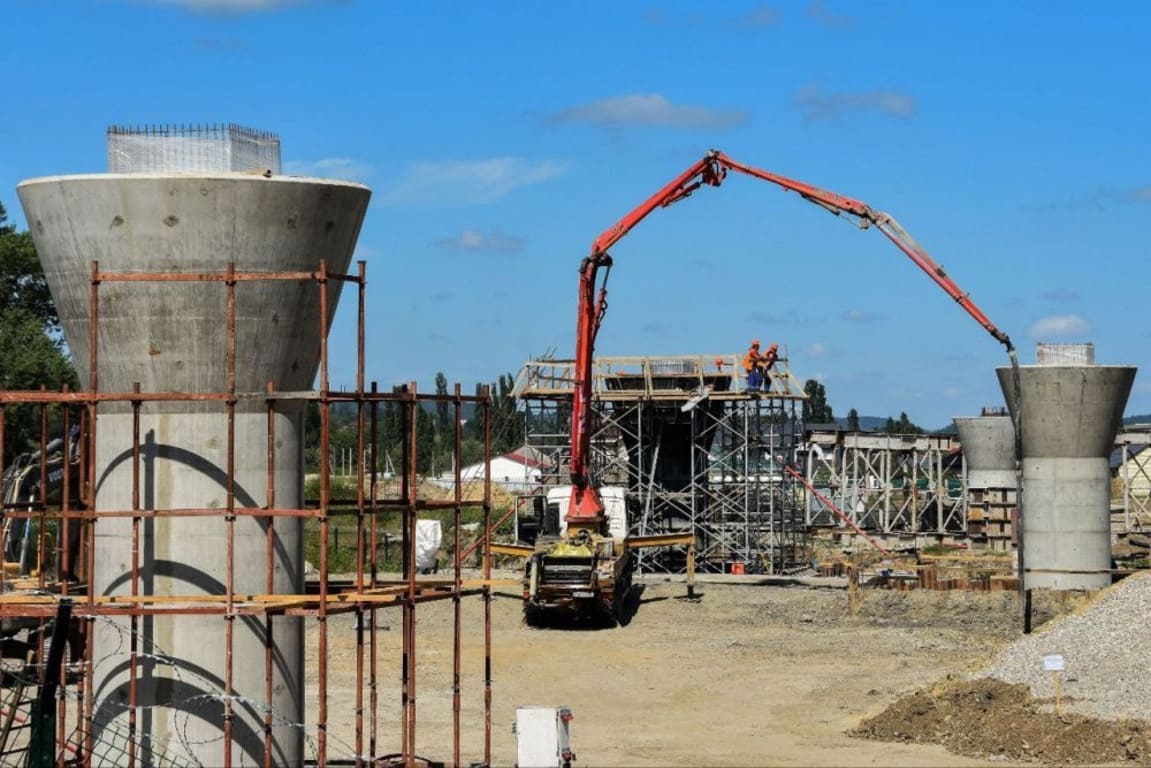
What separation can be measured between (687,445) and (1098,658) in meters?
23.3

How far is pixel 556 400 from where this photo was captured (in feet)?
169

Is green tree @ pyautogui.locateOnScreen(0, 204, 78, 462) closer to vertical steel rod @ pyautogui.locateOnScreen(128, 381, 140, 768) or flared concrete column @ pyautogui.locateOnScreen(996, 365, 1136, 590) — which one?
flared concrete column @ pyautogui.locateOnScreen(996, 365, 1136, 590)

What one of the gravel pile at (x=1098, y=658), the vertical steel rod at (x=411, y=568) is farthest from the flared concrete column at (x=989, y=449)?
the vertical steel rod at (x=411, y=568)

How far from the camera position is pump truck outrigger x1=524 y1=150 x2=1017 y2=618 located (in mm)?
38969

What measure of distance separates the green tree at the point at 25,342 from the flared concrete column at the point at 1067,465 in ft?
80.8

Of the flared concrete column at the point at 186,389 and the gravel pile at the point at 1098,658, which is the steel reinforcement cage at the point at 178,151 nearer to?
the flared concrete column at the point at 186,389

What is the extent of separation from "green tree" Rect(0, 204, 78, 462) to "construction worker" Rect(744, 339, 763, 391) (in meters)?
18.5

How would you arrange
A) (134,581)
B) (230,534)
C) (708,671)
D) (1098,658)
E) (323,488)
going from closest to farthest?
1. (323,488)
2. (230,534)
3. (134,581)
4. (1098,658)
5. (708,671)

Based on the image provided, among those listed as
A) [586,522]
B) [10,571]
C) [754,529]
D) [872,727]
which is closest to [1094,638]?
[872,727]

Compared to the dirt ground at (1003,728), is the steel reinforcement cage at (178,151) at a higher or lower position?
higher

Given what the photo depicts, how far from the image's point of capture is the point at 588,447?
4341 cm

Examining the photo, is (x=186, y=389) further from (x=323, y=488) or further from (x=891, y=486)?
(x=891, y=486)

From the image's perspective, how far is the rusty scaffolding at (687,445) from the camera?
50.3 meters

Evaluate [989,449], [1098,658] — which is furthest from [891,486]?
[1098,658]
